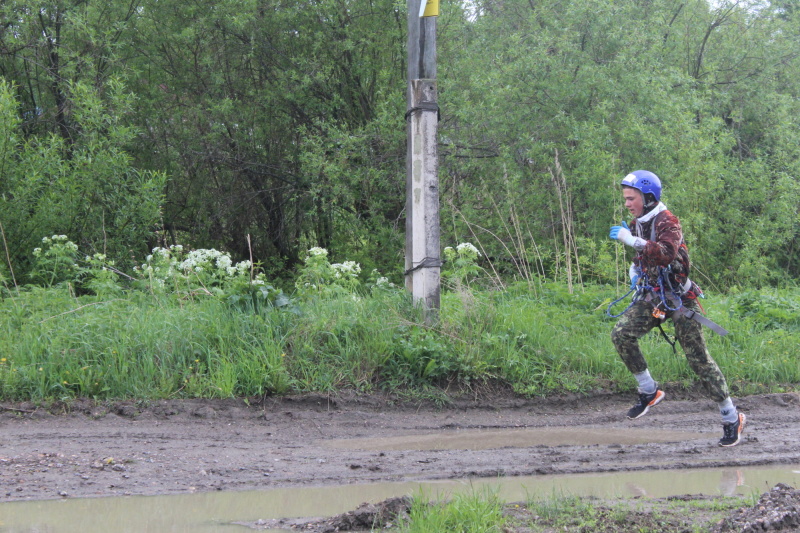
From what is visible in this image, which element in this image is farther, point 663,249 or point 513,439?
point 513,439

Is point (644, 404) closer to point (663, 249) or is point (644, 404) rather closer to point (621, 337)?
point (621, 337)

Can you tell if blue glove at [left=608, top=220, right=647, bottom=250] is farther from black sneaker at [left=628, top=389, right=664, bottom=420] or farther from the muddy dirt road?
the muddy dirt road

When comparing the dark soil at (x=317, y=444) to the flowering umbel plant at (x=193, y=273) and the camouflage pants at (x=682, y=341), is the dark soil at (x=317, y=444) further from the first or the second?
the flowering umbel plant at (x=193, y=273)

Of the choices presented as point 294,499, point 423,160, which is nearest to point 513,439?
point 294,499

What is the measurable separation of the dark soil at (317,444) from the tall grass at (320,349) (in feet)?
0.81

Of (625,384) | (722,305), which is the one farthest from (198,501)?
(722,305)

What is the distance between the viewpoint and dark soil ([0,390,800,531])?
16.4ft

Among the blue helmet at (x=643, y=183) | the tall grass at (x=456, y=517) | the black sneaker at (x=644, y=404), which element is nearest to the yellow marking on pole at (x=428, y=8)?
the blue helmet at (x=643, y=183)

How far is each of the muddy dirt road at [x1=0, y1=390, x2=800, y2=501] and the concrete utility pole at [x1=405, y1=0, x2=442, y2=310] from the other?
1.34m

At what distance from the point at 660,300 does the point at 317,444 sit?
2.92 m

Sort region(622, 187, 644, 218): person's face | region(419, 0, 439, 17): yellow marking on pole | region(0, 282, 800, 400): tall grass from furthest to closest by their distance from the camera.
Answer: region(419, 0, 439, 17): yellow marking on pole, region(0, 282, 800, 400): tall grass, region(622, 187, 644, 218): person's face

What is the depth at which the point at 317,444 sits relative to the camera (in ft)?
20.1

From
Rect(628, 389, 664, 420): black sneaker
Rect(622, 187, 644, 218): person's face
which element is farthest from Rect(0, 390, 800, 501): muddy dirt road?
Rect(622, 187, 644, 218): person's face

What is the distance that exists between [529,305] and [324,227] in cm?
712
